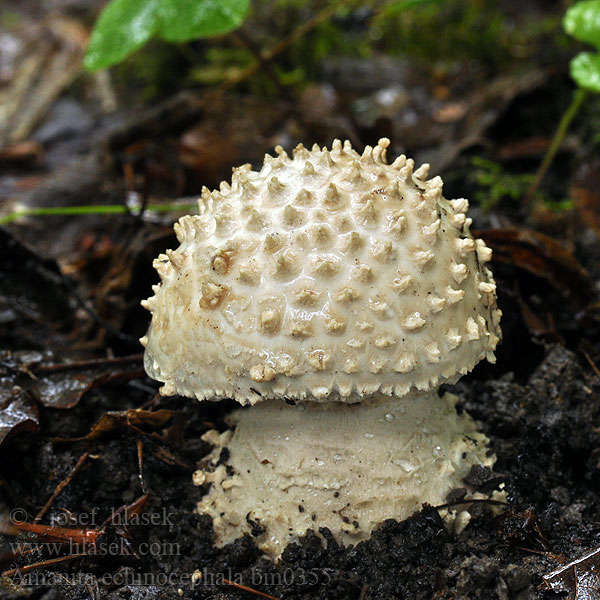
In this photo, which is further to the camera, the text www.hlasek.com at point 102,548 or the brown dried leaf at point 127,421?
the brown dried leaf at point 127,421

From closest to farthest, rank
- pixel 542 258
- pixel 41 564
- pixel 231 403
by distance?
pixel 41 564
pixel 231 403
pixel 542 258

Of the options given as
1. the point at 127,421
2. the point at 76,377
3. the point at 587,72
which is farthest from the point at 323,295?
the point at 587,72

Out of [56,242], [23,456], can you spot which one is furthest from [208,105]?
[23,456]

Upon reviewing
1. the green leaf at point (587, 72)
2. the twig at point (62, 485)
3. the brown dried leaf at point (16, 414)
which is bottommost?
the twig at point (62, 485)

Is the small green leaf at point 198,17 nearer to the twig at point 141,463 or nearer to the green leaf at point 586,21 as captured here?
the green leaf at point 586,21

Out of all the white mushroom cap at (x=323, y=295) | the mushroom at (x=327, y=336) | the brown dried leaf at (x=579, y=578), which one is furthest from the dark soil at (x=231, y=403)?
the white mushroom cap at (x=323, y=295)

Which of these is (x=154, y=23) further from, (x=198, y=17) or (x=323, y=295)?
(x=323, y=295)
